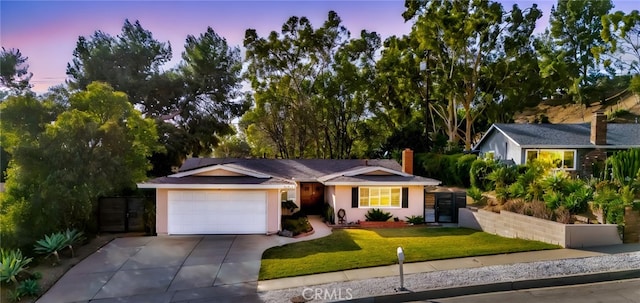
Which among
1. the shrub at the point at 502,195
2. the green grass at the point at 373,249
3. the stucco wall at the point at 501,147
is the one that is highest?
the stucco wall at the point at 501,147

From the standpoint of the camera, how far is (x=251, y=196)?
15.3 meters

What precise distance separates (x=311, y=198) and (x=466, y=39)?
67.0 feet

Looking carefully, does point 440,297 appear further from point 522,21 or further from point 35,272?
point 522,21

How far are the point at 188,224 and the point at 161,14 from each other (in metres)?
7.99

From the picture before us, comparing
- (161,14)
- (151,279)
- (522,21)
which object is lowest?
(151,279)

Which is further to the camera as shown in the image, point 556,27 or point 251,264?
point 556,27

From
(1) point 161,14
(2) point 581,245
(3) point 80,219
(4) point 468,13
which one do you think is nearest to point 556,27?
(4) point 468,13

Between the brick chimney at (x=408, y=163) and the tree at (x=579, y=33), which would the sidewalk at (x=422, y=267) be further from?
the tree at (x=579, y=33)

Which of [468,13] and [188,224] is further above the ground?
[468,13]

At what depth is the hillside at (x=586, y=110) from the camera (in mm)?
38500

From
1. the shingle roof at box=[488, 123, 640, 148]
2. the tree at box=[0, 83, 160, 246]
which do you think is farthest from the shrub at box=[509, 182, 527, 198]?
the tree at box=[0, 83, 160, 246]

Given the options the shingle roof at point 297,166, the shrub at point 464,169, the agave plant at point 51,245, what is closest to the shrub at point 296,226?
the shingle roof at point 297,166

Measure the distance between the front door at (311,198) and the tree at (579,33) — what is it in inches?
1427

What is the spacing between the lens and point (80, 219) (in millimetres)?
14289
